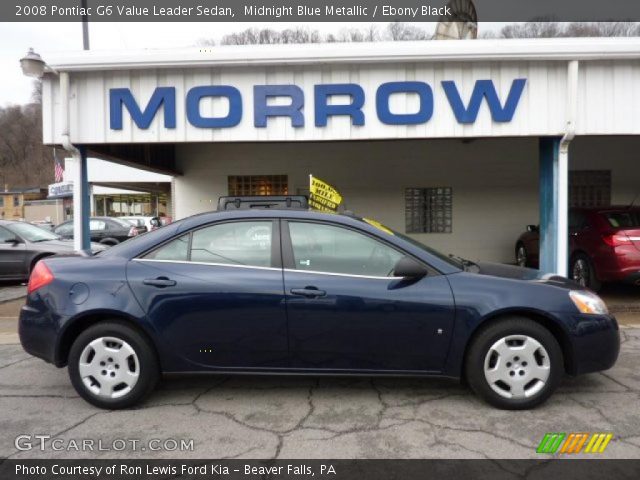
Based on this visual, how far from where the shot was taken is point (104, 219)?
1484 cm

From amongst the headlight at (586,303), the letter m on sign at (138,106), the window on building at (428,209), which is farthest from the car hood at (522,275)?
the window on building at (428,209)

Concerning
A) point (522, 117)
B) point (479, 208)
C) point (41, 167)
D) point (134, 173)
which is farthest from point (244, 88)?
point (41, 167)

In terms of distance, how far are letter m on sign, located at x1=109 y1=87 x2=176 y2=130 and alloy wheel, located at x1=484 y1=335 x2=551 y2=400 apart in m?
5.13

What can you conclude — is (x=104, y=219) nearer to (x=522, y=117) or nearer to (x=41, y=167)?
(x=522, y=117)

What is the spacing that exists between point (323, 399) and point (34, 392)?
242cm

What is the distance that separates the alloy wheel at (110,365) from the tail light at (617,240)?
6.55m

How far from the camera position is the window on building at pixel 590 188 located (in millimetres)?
10875

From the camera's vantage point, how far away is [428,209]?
11.1 m

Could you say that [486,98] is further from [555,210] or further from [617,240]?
[617,240]

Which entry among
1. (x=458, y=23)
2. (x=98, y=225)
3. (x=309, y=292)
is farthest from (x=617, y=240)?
(x=98, y=225)

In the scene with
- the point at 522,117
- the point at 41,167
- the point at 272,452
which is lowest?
the point at 272,452

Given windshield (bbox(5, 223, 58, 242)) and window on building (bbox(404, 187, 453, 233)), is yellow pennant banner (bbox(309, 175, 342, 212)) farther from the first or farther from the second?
windshield (bbox(5, 223, 58, 242))

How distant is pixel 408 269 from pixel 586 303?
136 centimetres

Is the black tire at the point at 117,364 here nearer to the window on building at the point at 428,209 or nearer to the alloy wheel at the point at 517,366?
the alloy wheel at the point at 517,366
